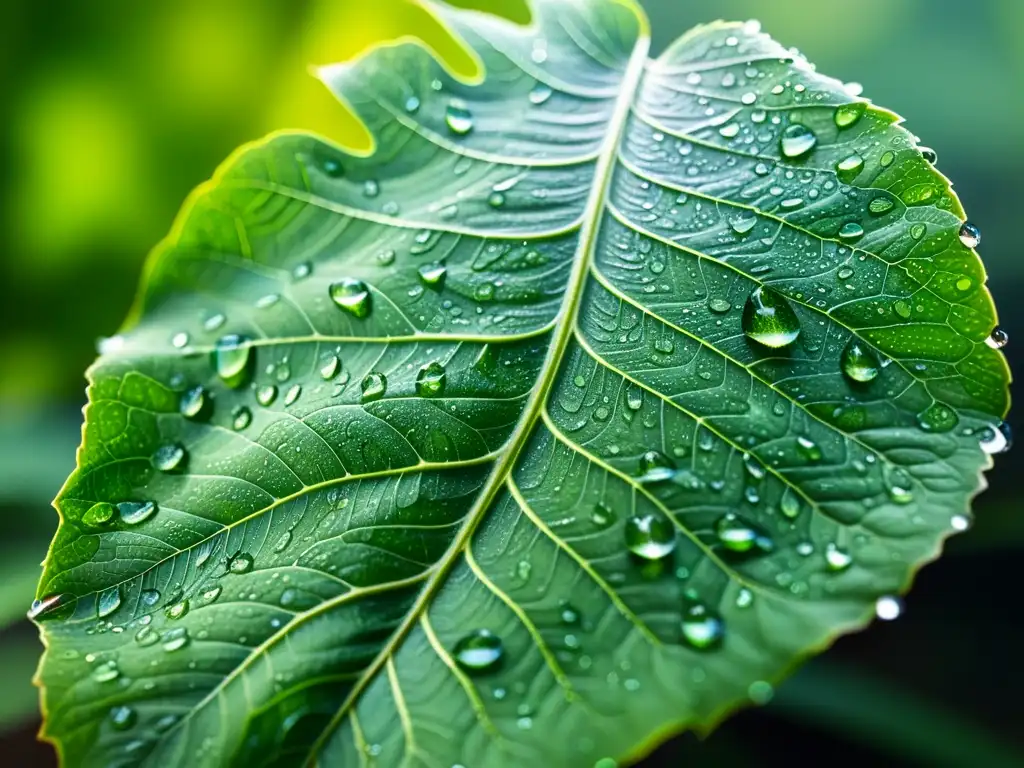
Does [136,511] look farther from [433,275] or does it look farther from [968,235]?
[968,235]

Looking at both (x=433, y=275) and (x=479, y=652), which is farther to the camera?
(x=433, y=275)

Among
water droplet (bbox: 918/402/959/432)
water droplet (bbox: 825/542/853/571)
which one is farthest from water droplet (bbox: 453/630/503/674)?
water droplet (bbox: 918/402/959/432)

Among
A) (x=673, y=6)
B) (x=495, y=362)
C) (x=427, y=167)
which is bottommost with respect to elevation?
(x=495, y=362)

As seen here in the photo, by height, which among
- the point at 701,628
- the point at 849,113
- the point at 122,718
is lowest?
the point at 122,718

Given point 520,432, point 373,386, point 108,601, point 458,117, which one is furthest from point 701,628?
point 458,117

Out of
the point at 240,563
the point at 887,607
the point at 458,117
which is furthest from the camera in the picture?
the point at 458,117

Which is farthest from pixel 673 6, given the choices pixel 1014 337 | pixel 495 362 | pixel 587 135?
pixel 495 362

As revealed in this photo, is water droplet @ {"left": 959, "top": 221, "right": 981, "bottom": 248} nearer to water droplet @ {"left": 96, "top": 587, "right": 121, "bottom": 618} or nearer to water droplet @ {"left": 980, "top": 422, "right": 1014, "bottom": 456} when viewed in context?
water droplet @ {"left": 980, "top": 422, "right": 1014, "bottom": 456}

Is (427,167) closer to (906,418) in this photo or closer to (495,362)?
(495,362)

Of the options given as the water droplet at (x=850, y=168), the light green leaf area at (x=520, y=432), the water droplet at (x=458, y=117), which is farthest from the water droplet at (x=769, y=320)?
the water droplet at (x=458, y=117)
